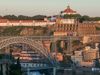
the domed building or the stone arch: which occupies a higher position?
the stone arch

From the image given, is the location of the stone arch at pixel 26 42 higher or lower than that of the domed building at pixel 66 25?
higher

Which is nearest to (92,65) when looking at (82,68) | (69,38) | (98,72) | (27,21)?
(82,68)

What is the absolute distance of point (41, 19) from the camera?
87875 mm

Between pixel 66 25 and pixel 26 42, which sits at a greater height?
pixel 26 42

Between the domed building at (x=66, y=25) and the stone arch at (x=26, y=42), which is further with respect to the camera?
the domed building at (x=66, y=25)

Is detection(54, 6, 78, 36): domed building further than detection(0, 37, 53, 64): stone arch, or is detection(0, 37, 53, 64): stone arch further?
detection(54, 6, 78, 36): domed building

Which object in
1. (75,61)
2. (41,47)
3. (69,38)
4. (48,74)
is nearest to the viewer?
(48,74)

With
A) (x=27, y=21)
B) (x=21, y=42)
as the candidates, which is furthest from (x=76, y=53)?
(x=27, y=21)

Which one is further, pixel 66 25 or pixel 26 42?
pixel 66 25

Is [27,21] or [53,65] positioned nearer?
[53,65]

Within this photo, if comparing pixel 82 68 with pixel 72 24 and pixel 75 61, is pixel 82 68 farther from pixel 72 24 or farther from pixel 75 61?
pixel 72 24

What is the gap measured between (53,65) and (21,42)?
2875 millimetres

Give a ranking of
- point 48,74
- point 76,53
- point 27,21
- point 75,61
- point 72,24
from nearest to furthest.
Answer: point 48,74, point 75,61, point 76,53, point 72,24, point 27,21

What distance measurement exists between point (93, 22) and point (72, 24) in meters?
3.15
